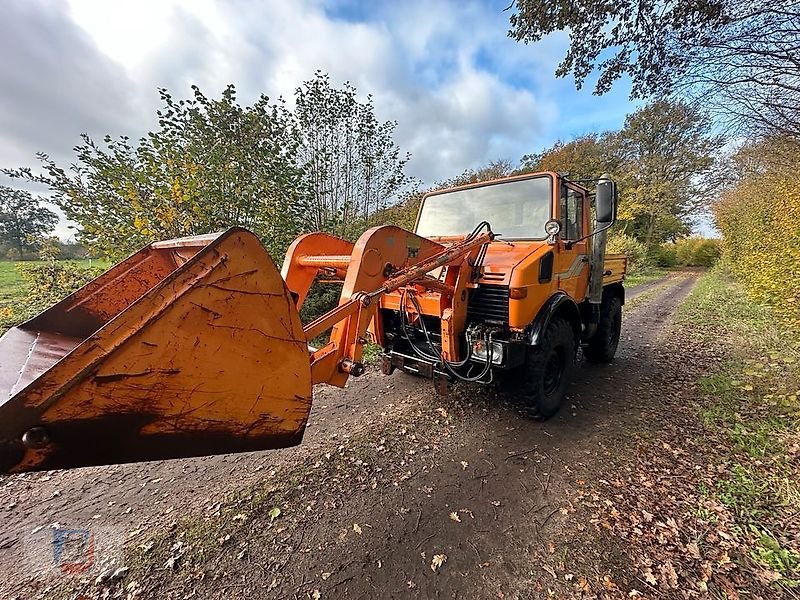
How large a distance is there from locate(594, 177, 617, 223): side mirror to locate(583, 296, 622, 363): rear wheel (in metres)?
2.20

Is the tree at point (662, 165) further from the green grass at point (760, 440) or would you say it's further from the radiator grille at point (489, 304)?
the radiator grille at point (489, 304)

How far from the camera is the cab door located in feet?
12.1

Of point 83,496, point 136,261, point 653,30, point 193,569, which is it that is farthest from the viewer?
point 653,30

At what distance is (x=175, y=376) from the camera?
1.27 meters

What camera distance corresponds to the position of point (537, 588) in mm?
1915

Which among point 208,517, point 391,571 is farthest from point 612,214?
point 208,517

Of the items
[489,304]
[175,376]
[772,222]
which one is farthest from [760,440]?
[772,222]

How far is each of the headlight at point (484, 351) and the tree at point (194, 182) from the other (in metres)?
4.28

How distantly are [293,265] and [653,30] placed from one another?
208 inches

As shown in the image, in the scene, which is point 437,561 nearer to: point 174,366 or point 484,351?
point 484,351

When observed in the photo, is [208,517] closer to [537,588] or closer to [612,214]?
[537,588]

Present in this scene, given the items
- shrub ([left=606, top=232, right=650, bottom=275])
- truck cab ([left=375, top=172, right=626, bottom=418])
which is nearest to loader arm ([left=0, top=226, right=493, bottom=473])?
truck cab ([left=375, top=172, right=626, bottom=418])

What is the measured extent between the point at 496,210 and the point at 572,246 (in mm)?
911

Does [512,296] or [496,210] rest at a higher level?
[496,210]
